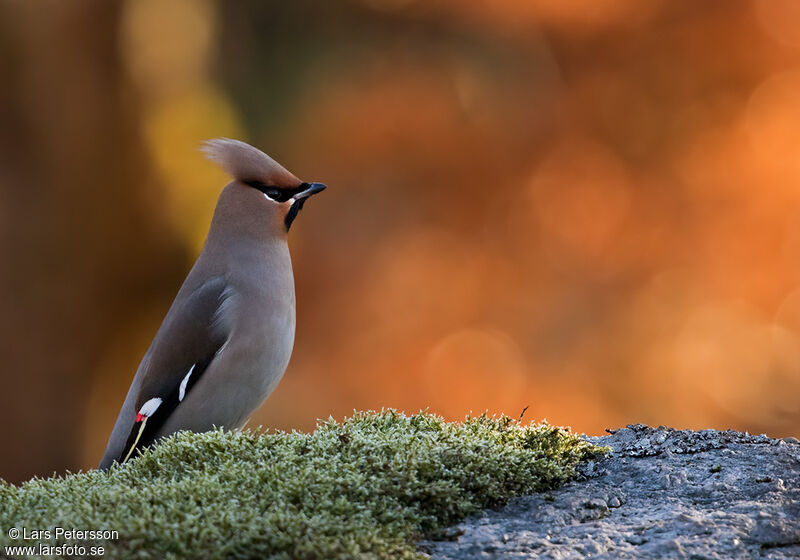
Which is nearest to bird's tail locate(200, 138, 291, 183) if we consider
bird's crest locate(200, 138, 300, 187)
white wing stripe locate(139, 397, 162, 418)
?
bird's crest locate(200, 138, 300, 187)

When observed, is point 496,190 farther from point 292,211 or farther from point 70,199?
point 292,211

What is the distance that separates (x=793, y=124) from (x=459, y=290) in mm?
3958

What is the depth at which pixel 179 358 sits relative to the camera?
14.7 feet

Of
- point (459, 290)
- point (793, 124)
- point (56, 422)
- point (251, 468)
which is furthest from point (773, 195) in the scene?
point (251, 468)

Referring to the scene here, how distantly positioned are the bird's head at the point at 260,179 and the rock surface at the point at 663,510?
6.87ft

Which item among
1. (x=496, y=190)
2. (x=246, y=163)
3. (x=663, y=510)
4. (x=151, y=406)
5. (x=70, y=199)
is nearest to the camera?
(x=663, y=510)

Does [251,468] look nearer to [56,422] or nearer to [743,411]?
[56,422]

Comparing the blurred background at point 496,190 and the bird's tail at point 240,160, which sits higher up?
the blurred background at point 496,190

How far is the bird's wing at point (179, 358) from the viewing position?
14.5 feet

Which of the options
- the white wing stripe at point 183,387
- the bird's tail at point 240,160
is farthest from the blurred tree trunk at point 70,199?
the white wing stripe at point 183,387

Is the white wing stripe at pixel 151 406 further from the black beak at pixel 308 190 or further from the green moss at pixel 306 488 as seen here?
the black beak at pixel 308 190

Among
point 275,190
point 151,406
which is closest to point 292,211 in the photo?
point 275,190

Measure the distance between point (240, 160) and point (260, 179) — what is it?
14 cm

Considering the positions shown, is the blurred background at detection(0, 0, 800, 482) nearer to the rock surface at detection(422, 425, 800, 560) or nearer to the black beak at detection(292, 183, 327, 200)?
the black beak at detection(292, 183, 327, 200)
